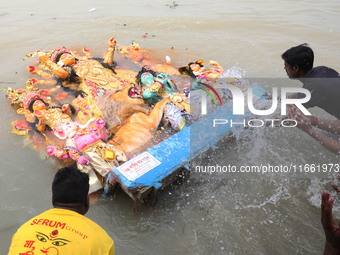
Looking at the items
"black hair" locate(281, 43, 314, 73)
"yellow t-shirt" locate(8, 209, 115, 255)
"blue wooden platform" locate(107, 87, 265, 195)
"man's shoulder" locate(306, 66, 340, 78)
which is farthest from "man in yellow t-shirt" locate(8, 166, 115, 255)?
"man's shoulder" locate(306, 66, 340, 78)

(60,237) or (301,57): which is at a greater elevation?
(301,57)

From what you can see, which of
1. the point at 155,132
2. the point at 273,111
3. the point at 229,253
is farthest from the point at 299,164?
the point at 155,132

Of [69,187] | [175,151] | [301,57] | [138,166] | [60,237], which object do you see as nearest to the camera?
[60,237]

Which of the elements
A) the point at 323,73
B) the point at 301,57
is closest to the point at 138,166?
the point at 301,57

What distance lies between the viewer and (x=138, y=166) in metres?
3.24

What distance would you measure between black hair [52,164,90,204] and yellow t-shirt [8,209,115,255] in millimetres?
97

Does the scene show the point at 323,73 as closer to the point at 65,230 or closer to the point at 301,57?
the point at 301,57

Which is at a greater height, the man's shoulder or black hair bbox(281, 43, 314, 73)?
black hair bbox(281, 43, 314, 73)

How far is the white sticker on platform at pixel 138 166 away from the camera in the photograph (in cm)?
313

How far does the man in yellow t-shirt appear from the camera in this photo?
5.26ft

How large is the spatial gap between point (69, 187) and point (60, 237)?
14.0 inches

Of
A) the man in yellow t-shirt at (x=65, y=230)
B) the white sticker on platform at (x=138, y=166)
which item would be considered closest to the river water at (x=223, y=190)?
the white sticker on platform at (x=138, y=166)

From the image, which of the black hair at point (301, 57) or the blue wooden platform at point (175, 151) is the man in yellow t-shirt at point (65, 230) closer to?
the blue wooden platform at point (175, 151)

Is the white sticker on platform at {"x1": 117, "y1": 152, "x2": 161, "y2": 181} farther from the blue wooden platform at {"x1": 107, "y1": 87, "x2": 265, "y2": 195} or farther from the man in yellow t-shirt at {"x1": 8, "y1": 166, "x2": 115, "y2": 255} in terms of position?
the man in yellow t-shirt at {"x1": 8, "y1": 166, "x2": 115, "y2": 255}
